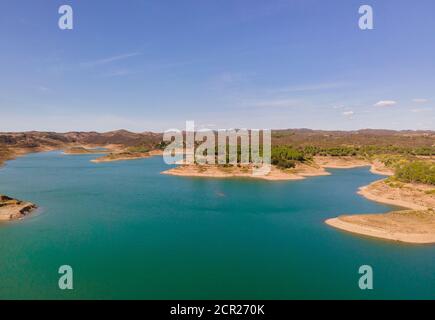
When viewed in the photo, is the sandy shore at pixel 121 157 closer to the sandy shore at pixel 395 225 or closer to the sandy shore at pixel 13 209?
the sandy shore at pixel 13 209

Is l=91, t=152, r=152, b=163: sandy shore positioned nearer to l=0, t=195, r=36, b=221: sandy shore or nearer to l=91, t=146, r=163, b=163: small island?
l=91, t=146, r=163, b=163: small island

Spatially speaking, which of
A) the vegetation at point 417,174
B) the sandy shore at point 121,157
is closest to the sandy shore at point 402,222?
the vegetation at point 417,174

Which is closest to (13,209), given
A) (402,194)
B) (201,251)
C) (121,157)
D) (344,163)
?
(201,251)

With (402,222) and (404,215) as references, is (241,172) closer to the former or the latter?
(404,215)

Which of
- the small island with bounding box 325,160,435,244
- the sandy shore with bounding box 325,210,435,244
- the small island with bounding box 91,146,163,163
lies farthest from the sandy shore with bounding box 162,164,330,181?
the small island with bounding box 91,146,163,163
